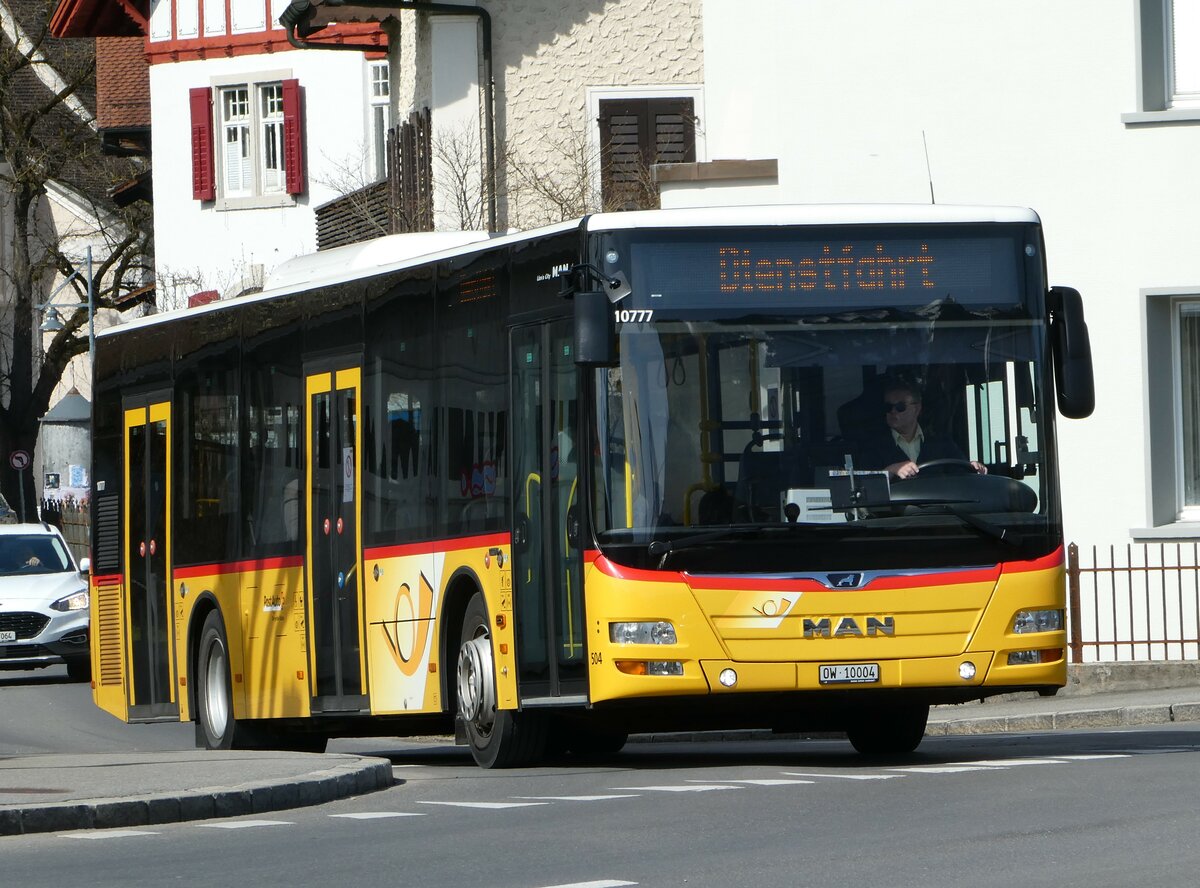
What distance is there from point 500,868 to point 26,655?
19.3m

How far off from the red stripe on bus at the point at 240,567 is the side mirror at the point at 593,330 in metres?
4.23

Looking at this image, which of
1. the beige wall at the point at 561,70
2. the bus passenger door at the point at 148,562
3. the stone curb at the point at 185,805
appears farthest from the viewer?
the beige wall at the point at 561,70

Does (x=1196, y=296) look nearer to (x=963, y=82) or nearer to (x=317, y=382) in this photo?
(x=963, y=82)

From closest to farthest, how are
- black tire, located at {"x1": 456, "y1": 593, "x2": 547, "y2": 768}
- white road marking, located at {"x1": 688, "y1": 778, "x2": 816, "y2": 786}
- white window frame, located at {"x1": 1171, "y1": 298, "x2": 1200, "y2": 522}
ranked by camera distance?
white road marking, located at {"x1": 688, "y1": 778, "x2": 816, "y2": 786}
black tire, located at {"x1": 456, "y1": 593, "x2": 547, "y2": 768}
white window frame, located at {"x1": 1171, "y1": 298, "x2": 1200, "y2": 522}

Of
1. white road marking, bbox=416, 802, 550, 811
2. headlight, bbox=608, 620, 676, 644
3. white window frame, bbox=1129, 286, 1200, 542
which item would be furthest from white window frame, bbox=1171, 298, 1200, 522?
white road marking, bbox=416, 802, 550, 811

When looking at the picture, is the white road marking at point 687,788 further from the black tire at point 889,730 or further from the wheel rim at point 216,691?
the wheel rim at point 216,691

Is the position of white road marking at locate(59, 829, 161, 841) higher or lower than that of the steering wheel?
lower

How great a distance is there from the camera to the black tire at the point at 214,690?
58.4 ft

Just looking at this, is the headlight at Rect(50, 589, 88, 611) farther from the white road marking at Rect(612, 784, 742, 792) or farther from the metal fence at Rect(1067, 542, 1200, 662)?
the white road marking at Rect(612, 784, 742, 792)

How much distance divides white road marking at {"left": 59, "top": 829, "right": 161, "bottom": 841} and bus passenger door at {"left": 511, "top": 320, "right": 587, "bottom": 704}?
256cm

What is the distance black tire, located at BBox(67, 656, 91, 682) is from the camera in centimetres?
2828

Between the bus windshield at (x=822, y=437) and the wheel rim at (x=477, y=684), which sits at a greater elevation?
the bus windshield at (x=822, y=437)

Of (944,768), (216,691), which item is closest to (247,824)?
(944,768)

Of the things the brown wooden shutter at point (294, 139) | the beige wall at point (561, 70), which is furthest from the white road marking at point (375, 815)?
the brown wooden shutter at point (294, 139)
